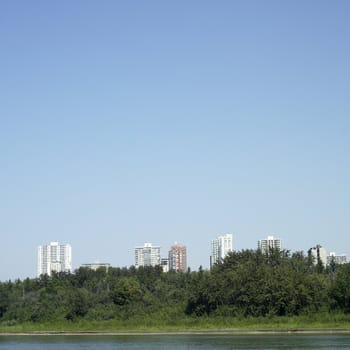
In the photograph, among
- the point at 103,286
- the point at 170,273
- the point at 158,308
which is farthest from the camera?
the point at 170,273

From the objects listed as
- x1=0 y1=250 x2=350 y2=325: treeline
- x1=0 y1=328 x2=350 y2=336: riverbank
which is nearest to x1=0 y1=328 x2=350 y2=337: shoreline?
x1=0 y1=328 x2=350 y2=336: riverbank

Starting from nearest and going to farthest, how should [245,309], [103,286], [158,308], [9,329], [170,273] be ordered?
[245,309], [158,308], [9,329], [103,286], [170,273]

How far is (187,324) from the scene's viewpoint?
257 ft

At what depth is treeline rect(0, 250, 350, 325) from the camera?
7181cm

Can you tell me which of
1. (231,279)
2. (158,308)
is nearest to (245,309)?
(231,279)

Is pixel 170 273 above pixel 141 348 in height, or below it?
above

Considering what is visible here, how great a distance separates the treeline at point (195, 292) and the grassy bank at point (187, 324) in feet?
4.69

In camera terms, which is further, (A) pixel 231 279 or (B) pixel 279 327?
(A) pixel 231 279

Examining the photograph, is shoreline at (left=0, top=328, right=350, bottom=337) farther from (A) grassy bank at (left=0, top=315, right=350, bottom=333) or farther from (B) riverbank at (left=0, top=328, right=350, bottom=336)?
(A) grassy bank at (left=0, top=315, right=350, bottom=333)

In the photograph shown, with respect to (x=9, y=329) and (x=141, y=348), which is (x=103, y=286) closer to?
(x=9, y=329)

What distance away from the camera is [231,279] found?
79.1 m

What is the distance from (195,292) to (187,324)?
4.78 m

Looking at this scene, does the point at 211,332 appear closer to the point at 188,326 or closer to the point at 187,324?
the point at 188,326

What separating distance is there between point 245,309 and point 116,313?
21380 mm
